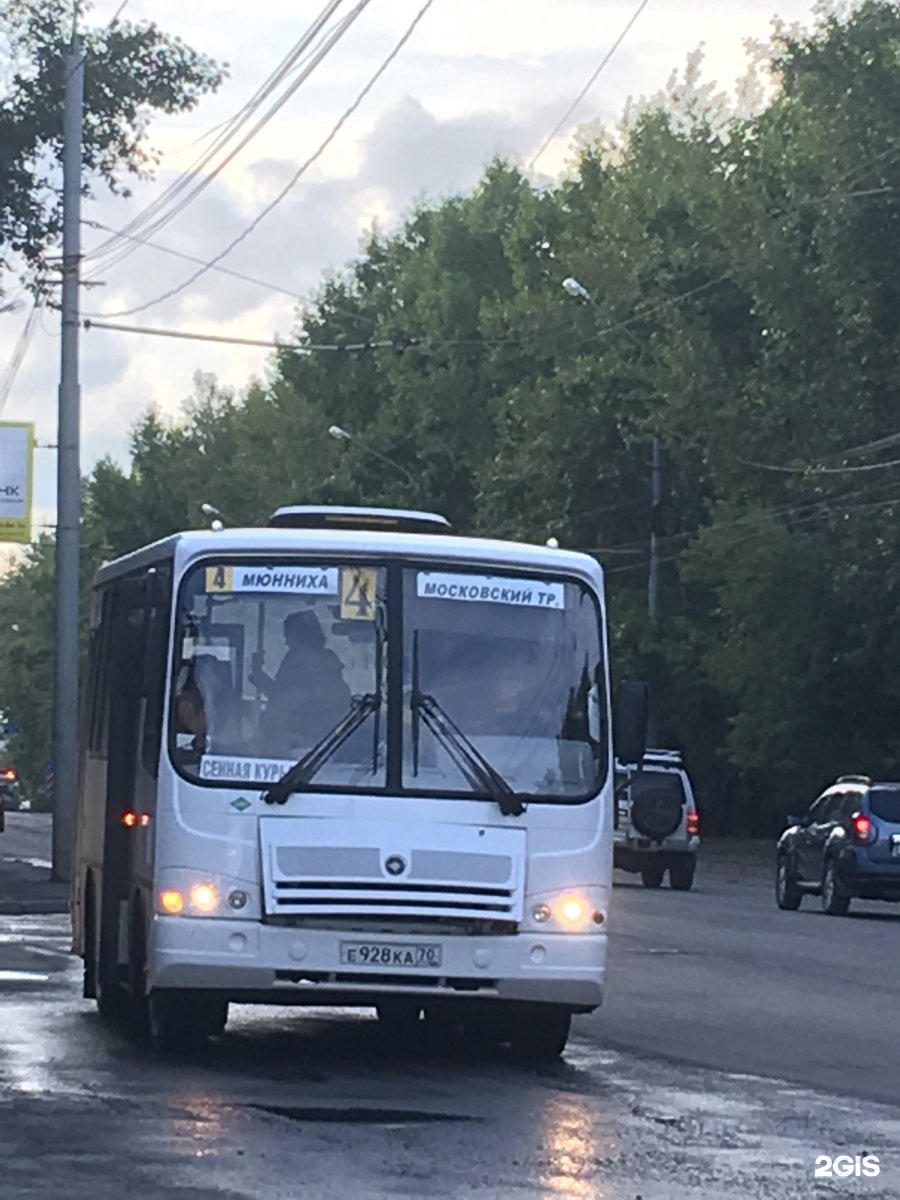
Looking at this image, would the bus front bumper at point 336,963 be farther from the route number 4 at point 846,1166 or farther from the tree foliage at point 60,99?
the tree foliage at point 60,99

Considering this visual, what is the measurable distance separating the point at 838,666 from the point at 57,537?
78.5ft

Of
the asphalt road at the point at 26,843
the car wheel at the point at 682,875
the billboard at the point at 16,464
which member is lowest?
the asphalt road at the point at 26,843

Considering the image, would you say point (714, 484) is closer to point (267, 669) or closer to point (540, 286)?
point (540, 286)

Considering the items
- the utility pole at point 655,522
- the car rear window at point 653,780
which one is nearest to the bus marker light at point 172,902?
the car rear window at point 653,780

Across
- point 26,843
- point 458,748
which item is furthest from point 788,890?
point 26,843

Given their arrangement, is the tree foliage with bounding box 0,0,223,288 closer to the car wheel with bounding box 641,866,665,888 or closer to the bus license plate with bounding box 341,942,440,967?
the car wheel with bounding box 641,866,665,888

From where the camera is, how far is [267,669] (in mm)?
14344

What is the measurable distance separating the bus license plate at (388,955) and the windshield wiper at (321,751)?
784 mm

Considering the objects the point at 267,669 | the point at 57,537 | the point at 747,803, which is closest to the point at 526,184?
the point at 747,803

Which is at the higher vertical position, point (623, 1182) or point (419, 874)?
point (419, 874)

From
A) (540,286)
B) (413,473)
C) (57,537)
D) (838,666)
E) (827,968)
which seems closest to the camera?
(827,968)

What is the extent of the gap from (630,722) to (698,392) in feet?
145

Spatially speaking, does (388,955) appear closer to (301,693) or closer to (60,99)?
(301,693)

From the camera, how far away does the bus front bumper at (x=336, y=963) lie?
45.3 ft
